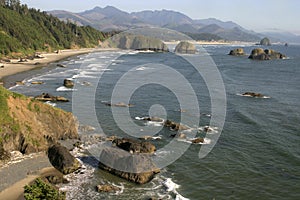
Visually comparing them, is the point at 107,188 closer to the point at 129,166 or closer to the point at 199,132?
the point at 129,166

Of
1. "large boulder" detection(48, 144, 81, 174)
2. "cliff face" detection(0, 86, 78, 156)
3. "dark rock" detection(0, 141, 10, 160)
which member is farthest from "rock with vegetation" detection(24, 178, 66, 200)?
"cliff face" detection(0, 86, 78, 156)

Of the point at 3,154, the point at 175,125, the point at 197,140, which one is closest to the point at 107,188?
the point at 3,154

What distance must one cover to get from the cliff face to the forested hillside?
85282 mm

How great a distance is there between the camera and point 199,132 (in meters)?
41.6

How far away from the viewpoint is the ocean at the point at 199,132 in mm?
27359

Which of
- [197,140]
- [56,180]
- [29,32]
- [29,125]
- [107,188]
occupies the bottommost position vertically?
[107,188]

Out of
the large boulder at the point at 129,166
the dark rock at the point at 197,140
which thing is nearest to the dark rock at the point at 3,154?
the large boulder at the point at 129,166

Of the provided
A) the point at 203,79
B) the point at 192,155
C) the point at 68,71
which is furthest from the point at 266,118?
the point at 68,71

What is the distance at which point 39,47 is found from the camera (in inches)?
5674

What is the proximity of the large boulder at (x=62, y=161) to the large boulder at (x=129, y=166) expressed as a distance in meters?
2.63

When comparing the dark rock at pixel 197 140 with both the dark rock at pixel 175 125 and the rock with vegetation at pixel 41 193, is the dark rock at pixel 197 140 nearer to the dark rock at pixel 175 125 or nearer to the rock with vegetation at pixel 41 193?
the dark rock at pixel 175 125

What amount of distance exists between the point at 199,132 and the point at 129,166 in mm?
15711

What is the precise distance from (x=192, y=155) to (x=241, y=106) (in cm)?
2567

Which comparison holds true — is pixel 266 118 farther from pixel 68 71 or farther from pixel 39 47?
pixel 39 47
